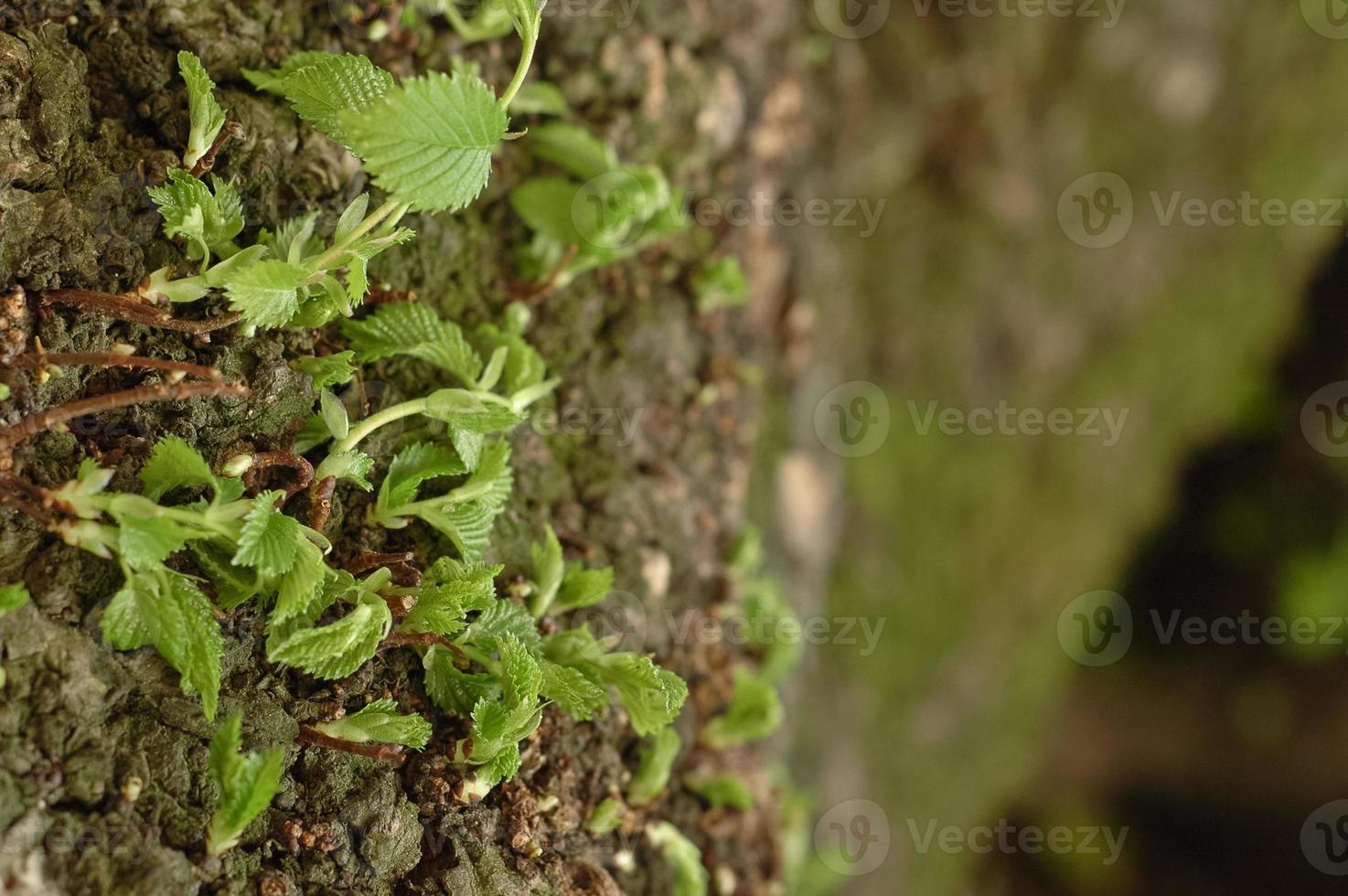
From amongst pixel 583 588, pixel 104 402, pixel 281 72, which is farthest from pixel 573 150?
pixel 104 402

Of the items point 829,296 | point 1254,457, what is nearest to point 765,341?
point 829,296

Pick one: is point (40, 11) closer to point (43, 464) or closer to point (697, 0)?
point (43, 464)

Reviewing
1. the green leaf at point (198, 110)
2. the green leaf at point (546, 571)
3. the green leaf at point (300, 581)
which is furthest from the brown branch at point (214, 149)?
the green leaf at point (546, 571)

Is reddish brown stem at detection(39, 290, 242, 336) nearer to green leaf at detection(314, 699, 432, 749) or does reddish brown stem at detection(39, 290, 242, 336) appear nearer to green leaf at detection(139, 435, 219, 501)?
green leaf at detection(139, 435, 219, 501)

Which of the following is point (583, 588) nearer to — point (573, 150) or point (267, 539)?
point (267, 539)

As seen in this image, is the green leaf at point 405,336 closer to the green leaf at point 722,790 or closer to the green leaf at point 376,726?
the green leaf at point 376,726
